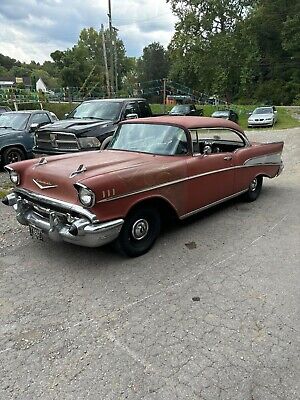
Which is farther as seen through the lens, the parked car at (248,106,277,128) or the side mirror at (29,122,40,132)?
the parked car at (248,106,277,128)

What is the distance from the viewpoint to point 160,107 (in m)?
35.2

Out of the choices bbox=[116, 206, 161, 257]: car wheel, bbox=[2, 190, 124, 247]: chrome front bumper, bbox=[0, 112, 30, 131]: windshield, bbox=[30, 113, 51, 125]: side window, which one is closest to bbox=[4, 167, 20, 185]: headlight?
bbox=[2, 190, 124, 247]: chrome front bumper

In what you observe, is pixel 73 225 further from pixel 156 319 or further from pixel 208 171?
pixel 208 171

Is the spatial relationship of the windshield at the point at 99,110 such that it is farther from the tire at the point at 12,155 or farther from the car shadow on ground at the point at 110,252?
the car shadow on ground at the point at 110,252

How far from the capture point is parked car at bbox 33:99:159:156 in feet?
25.3

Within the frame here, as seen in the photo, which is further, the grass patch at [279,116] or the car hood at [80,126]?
the grass patch at [279,116]

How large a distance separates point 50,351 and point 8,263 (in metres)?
1.73

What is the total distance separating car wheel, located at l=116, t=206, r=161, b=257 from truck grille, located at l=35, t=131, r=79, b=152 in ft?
13.1

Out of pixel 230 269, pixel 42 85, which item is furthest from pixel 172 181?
pixel 42 85

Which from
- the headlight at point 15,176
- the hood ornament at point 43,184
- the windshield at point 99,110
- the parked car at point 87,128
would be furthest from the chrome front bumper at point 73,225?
the windshield at point 99,110

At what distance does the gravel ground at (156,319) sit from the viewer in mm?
2334

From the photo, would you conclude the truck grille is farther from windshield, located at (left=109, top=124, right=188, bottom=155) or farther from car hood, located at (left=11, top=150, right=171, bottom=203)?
car hood, located at (left=11, top=150, right=171, bottom=203)

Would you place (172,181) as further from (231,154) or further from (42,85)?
(42,85)

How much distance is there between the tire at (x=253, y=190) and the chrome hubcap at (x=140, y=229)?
2.76 m
